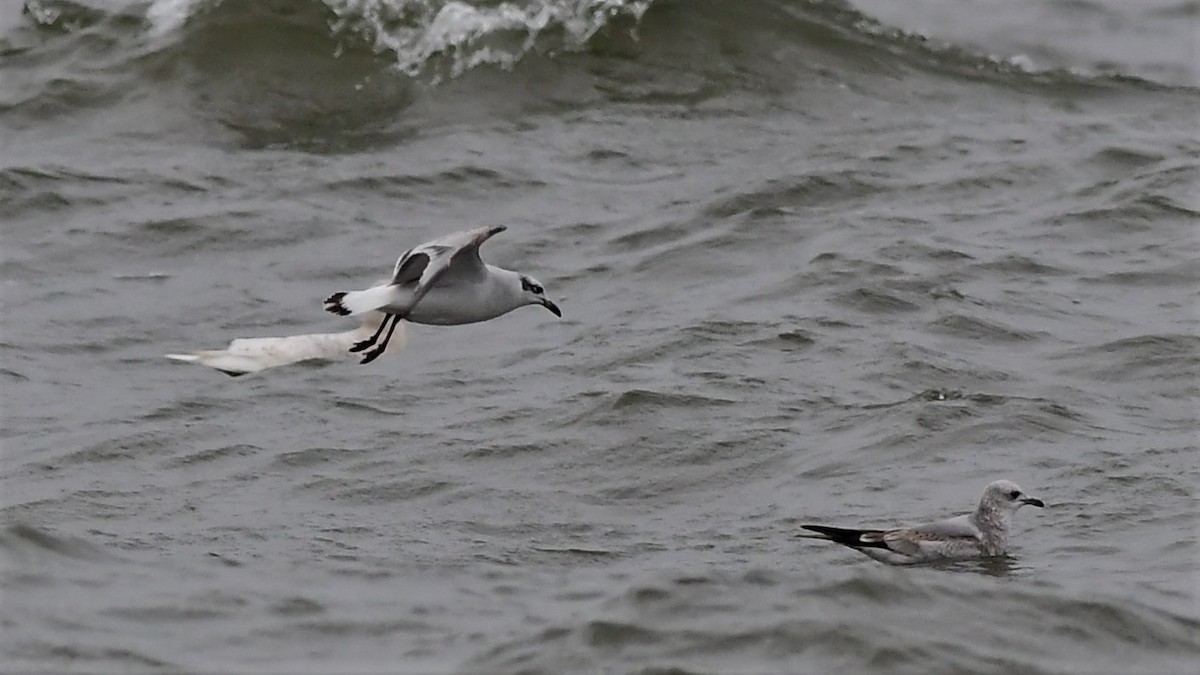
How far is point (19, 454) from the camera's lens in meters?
12.4

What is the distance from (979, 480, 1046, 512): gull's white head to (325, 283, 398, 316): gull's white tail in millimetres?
3129

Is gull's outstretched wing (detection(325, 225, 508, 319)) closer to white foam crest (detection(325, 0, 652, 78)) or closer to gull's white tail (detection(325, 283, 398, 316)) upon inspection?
gull's white tail (detection(325, 283, 398, 316))

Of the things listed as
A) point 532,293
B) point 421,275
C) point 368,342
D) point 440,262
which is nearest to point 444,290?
point 421,275

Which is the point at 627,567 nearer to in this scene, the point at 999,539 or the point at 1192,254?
the point at 999,539

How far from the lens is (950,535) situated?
35.1ft

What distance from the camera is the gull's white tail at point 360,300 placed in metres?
9.69

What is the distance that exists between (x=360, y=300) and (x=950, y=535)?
3.15 metres

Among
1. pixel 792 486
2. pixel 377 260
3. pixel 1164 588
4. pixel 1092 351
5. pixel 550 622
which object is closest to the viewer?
pixel 550 622

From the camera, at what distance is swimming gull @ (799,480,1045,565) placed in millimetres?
10406

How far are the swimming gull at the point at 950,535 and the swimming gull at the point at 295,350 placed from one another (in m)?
2.52

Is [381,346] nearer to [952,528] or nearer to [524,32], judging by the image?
[952,528]

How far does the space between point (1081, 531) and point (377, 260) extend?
250 inches

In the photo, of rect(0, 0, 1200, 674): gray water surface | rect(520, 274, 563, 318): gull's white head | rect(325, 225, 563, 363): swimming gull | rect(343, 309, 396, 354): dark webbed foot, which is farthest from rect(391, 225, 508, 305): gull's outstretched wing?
rect(0, 0, 1200, 674): gray water surface

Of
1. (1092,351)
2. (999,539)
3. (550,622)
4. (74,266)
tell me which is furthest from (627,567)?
(74,266)
